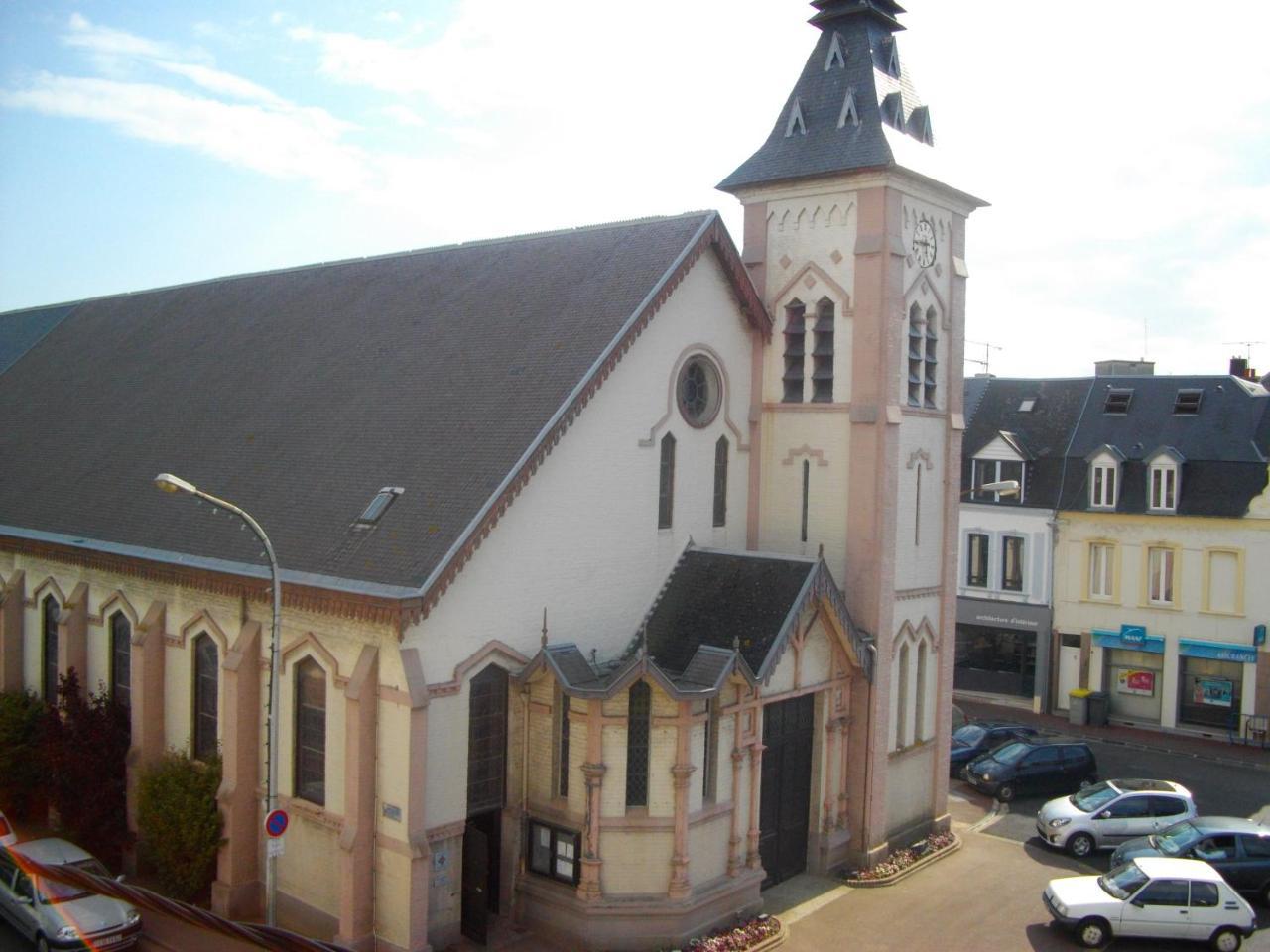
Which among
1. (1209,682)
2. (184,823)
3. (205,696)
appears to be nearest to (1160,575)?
(1209,682)

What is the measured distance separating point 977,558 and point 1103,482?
608cm

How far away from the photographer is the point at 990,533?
48.8 meters

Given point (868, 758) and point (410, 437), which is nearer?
point (410, 437)

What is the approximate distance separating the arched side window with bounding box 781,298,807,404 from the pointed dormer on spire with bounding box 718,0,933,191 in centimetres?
318

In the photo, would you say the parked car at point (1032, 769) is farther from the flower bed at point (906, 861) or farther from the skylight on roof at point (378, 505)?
the skylight on roof at point (378, 505)

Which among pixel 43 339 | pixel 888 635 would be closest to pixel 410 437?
pixel 888 635

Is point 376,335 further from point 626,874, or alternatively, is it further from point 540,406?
point 626,874

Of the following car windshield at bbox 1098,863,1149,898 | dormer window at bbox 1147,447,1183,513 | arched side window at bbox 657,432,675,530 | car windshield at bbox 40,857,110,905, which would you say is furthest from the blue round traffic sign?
dormer window at bbox 1147,447,1183,513

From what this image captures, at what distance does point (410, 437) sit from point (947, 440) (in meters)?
14.0

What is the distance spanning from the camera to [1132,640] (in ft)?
148

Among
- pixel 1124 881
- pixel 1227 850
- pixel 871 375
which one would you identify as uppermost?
pixel 871 375

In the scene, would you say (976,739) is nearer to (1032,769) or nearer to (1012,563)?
(1032,769)

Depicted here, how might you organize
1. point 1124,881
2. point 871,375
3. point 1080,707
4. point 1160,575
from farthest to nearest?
1. point 1080,707
2. point 1160,575
3. point 871,375
4. point 1124,881

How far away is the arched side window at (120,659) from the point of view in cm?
2745
